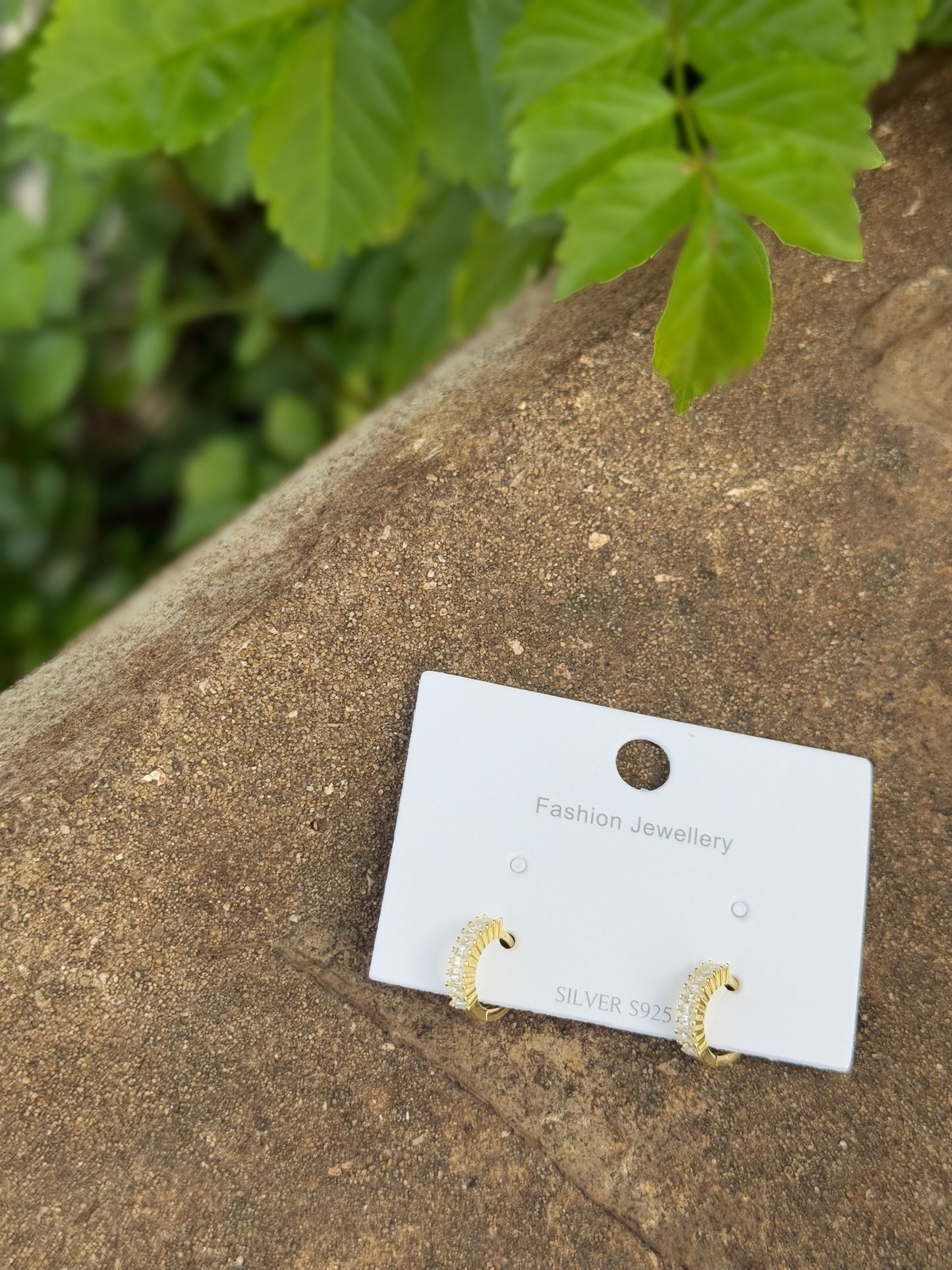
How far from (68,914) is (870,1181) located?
602 millimetres

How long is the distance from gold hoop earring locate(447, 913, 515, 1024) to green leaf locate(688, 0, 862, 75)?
58cm

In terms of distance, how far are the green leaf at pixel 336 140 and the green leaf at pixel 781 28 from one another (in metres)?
0.23

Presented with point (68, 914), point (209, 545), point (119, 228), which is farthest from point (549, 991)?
point (119, 228)

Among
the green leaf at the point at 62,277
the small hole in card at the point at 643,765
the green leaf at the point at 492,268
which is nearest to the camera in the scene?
the small hole in card at the point at 643,765

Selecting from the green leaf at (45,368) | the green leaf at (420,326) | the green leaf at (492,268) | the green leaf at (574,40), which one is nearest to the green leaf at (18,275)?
the green leaf at (45,368)

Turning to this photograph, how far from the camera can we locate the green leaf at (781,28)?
62 cm

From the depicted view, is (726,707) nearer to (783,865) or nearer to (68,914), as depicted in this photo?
(783,865)

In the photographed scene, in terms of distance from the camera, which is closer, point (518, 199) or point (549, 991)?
point (518, 199)

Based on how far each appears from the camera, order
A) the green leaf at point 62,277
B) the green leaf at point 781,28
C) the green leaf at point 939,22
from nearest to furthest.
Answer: the green leaf at point 781,28 → the green leaf at point 939,22 → the green leaf at point 62,277

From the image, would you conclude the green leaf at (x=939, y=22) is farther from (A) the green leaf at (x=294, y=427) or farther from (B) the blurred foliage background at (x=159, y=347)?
(A) the green leaf at (x=294, y=427)

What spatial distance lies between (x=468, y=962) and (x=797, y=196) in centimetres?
50

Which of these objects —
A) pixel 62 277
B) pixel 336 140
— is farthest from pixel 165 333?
pixel 336 140

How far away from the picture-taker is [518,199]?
23.0 inches

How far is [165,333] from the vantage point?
58.4 inches
